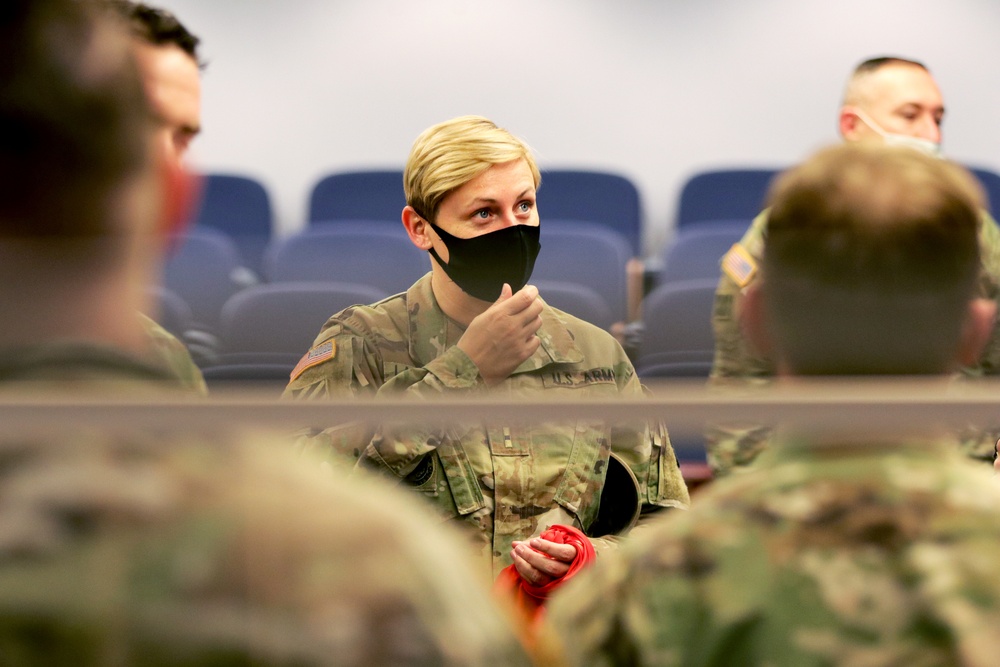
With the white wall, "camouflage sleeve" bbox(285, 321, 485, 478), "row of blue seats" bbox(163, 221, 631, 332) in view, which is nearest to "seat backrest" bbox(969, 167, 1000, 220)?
the white wall

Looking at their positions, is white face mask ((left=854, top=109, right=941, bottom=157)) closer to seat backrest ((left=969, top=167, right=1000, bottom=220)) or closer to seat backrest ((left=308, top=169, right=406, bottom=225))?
seat backrest ((left=969, top=167, right=1000, bottom=220))

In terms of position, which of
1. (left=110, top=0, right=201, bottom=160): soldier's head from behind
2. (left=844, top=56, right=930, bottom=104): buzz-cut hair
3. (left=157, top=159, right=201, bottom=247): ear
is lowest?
(left=844, top=56, right=930, bottom=104): buzz-cut hair

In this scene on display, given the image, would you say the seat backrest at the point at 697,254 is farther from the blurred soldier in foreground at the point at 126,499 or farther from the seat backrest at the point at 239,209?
the blurred soldier in foreground at the point at 126,499

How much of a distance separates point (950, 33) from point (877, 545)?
438cm

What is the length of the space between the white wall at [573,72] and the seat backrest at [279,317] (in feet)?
5.92

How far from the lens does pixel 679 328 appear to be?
3.02 m

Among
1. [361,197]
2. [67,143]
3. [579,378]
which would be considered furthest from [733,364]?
[361,197]

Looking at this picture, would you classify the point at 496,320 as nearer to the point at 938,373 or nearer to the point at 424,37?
the point at 938,373

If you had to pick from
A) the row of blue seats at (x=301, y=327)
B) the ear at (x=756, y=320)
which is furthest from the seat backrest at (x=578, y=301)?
the ear at (x=756, y=320)

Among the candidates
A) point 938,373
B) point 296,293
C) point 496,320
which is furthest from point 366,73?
point 938,373

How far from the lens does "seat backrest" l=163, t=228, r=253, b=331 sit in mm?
3334

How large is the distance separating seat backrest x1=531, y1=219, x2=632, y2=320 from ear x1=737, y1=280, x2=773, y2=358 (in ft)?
8.17

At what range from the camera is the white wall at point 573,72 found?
4.55 meters

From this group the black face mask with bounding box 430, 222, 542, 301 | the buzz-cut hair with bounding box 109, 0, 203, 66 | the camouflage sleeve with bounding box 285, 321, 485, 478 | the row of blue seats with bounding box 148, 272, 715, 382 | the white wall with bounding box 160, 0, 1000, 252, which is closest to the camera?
the buzz-cut hair with bounding box 109, 0, 203, 66
